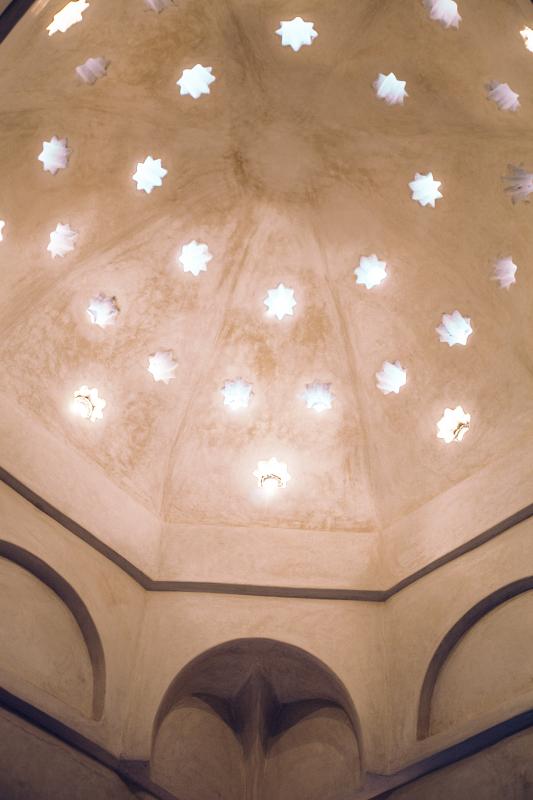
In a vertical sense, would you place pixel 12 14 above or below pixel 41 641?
above

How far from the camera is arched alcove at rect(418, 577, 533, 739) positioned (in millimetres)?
9945

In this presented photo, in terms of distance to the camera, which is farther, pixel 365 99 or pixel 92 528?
pixel 365 99

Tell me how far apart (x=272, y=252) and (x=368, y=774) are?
21.8 feet

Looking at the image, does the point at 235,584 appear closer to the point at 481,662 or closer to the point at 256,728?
the point at 256,728

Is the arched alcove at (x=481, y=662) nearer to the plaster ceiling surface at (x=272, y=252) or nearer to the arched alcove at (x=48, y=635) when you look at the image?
the plaster ceiling surface at (x=272, y=252)

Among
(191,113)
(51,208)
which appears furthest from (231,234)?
(51,208)

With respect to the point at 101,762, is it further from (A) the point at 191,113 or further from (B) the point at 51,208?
(A) the point at 191,113

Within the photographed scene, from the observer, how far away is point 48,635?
10445 mm

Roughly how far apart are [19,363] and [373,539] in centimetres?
474

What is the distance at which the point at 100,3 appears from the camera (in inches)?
441

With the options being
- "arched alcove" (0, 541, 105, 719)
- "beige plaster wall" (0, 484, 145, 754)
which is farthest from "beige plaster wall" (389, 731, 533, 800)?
"arched alcove" (0, 541, 105, 719)

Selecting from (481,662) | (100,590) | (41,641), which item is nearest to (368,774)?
(481,662)

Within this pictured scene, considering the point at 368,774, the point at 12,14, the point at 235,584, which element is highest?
the point at 12,14

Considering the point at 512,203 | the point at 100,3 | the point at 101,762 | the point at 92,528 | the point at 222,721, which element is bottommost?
the point at 101,762
